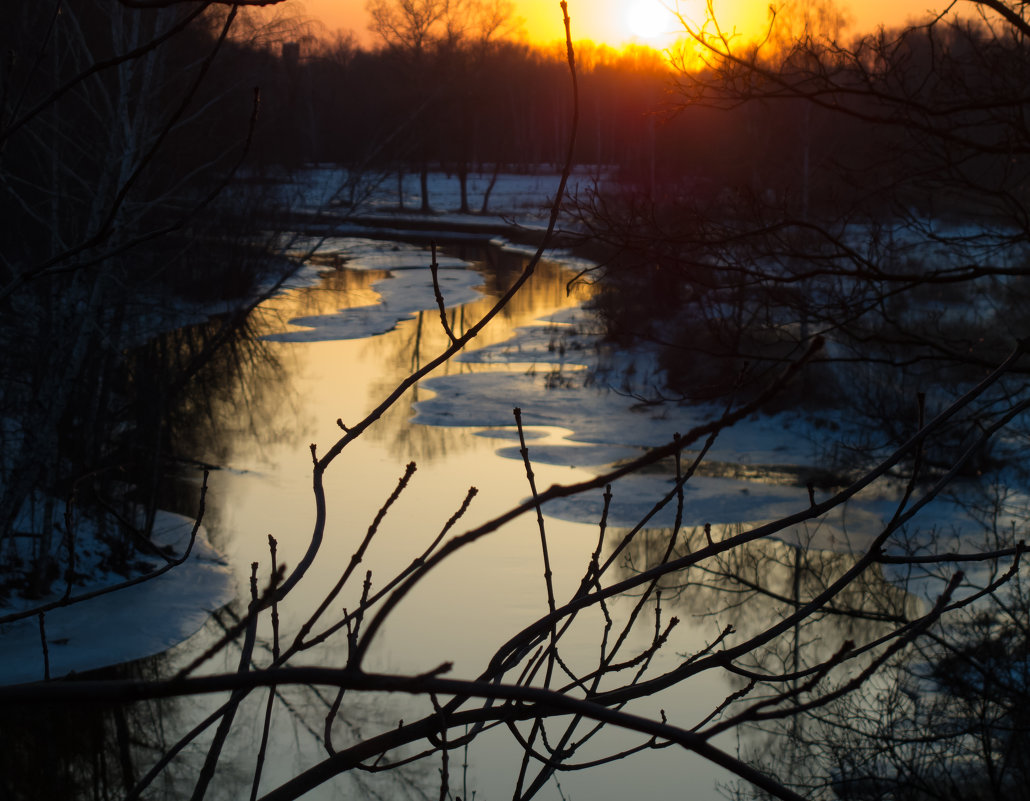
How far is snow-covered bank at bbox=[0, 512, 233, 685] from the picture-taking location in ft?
22.1

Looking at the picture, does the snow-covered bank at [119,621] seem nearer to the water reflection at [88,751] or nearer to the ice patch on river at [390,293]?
the water reflection at [88,751]

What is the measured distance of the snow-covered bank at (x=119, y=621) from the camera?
6742mm

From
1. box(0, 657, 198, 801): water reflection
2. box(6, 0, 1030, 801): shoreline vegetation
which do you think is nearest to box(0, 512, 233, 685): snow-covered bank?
box(6, 0, 1030, 801): shoreline vegetation

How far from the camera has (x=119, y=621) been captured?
7.39 metres

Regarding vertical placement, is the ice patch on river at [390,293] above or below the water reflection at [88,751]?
above

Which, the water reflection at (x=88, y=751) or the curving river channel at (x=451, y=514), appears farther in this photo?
the curving river channel at (x=451, y=514)

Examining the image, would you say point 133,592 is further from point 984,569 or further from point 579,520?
point 984,569

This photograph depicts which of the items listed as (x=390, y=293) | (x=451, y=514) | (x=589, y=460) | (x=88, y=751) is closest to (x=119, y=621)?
(x=88, y=751)

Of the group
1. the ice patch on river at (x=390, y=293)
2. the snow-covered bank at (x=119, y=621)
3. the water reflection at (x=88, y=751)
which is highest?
the ice patch on river at (x=390, y=293)

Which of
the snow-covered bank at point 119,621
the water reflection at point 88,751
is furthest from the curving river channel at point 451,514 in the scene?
the snow-covered bank at point 119,621

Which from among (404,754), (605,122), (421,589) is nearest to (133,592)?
(421,589)

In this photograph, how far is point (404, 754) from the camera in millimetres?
6113

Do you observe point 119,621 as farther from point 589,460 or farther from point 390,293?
point 390,293

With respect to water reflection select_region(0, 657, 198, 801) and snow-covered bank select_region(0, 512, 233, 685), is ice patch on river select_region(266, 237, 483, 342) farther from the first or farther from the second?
water reflection select_region(0, 657, 198, 801)
